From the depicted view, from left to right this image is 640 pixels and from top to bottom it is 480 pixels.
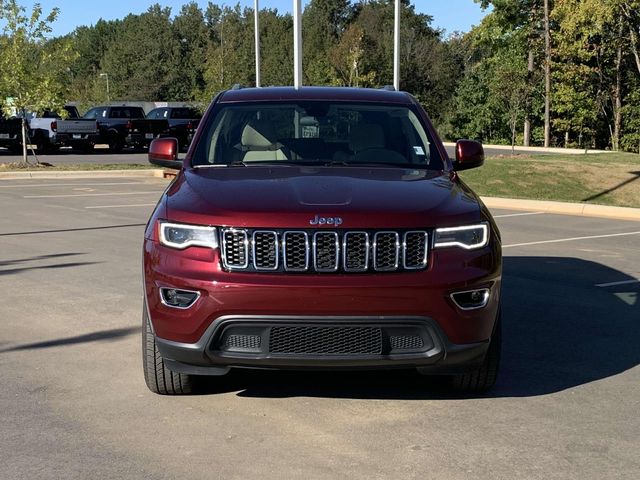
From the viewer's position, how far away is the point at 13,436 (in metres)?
4.23

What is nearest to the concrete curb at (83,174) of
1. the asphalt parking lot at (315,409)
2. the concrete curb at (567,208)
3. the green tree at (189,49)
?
the concrete curb at (567,208)

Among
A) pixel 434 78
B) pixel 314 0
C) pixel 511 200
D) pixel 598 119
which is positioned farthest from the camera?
pixel 314 0

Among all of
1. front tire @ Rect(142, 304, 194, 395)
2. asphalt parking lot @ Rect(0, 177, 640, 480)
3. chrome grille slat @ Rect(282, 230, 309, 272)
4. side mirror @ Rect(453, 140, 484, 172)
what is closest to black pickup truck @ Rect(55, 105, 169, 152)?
asphalt parking lot @ Rect(0, 177, 640, 480)

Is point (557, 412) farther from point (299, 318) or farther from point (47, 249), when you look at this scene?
point (47, 249)

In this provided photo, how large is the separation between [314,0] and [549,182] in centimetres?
7644

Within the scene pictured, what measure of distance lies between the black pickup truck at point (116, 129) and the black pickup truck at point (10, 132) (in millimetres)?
2237

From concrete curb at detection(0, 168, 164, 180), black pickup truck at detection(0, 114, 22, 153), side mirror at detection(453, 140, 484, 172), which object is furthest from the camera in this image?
black pickup truck at detection(0, 114, 22, 153)

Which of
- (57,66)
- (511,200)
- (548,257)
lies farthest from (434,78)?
(548,257)

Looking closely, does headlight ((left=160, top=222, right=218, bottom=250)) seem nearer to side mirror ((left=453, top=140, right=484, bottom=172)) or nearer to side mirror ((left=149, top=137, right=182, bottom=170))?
side mirror ((left=149, top=137, right=182, bottom=170))

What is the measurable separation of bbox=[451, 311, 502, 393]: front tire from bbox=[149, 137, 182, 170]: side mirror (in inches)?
94.6

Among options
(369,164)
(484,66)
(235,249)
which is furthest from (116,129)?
(235,249)

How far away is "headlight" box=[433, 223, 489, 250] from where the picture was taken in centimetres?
437

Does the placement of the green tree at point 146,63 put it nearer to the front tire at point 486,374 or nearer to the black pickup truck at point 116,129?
the black pickup truck at point 116,129

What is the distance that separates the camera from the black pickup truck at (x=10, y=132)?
2949 cm
